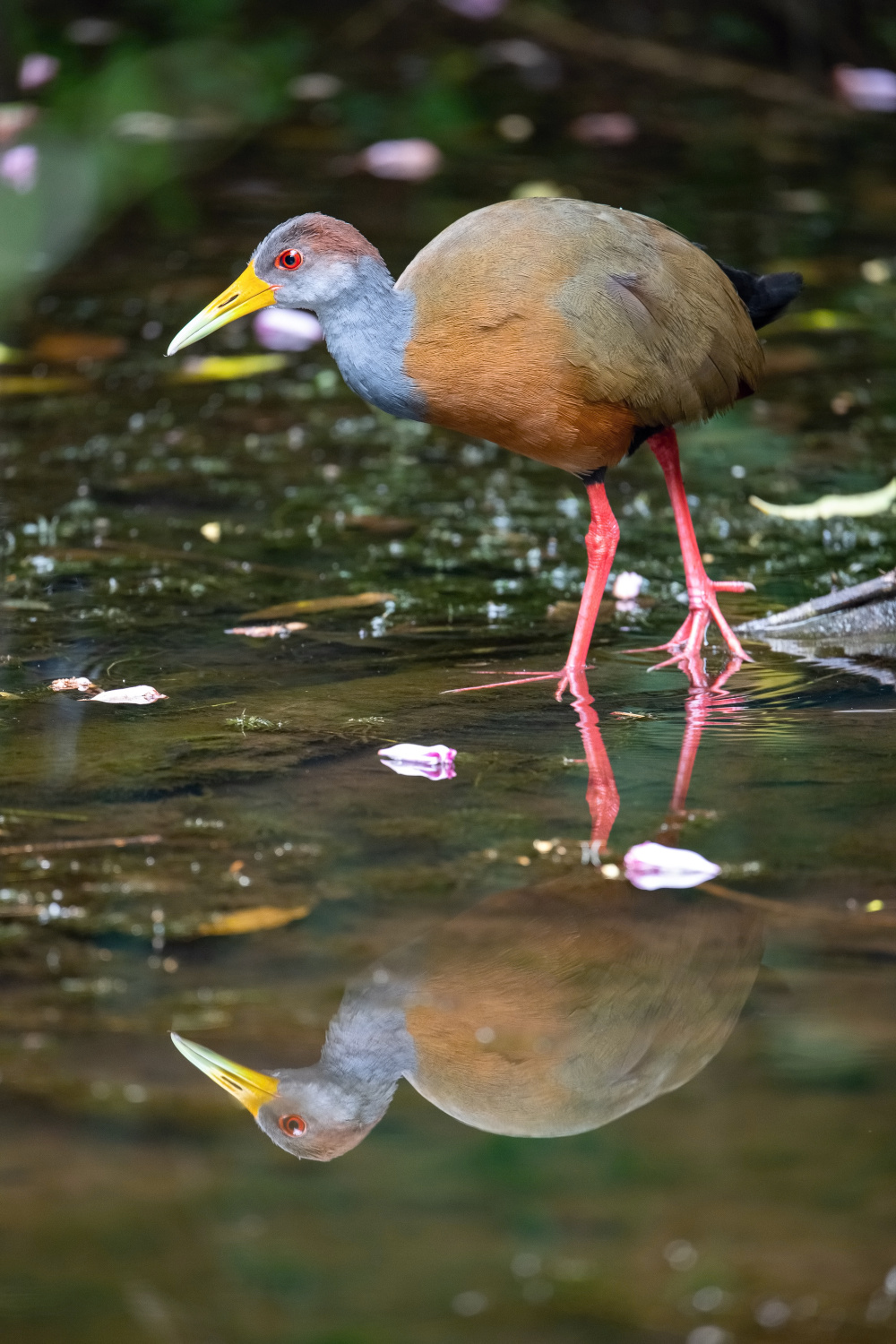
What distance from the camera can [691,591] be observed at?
13.3 feet

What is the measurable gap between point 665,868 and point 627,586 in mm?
1840

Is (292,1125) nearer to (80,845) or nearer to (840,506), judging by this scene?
(80,845)

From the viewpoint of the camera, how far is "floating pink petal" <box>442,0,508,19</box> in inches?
404

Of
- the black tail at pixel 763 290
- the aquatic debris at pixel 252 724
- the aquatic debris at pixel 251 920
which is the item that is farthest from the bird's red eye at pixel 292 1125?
the black tail at pixel 763 290

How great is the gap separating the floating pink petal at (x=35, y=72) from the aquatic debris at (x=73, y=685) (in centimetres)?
559

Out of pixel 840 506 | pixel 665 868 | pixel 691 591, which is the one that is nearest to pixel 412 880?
pixel 665 868

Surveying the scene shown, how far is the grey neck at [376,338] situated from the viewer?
3.70 metres

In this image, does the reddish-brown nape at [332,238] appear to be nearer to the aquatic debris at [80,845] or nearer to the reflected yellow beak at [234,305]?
the reflected yellow beak at [234,305]

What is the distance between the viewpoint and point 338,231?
3824mm

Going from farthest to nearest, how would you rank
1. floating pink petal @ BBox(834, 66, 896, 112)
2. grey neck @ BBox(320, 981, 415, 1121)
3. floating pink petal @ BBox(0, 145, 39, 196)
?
1. floating pink petal @ BBox(834, 66, 896, 112)
2. floating pink petal @ BBox(0, 145, 39, 196)
3. grey neck @ BBox(320, 981, 415, 1121)

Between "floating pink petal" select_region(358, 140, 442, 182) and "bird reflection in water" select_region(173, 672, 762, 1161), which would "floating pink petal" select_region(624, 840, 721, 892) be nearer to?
"bird reflection in water" select_region(173, 672, 762, 1161)

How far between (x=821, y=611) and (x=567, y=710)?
2.78 feet

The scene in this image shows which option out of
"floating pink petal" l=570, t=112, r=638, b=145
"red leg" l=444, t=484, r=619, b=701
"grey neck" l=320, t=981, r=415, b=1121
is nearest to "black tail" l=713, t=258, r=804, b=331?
"red leg" l=444, t=484, r=619, b=701

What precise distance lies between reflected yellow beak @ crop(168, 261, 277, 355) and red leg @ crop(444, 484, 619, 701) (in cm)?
89
